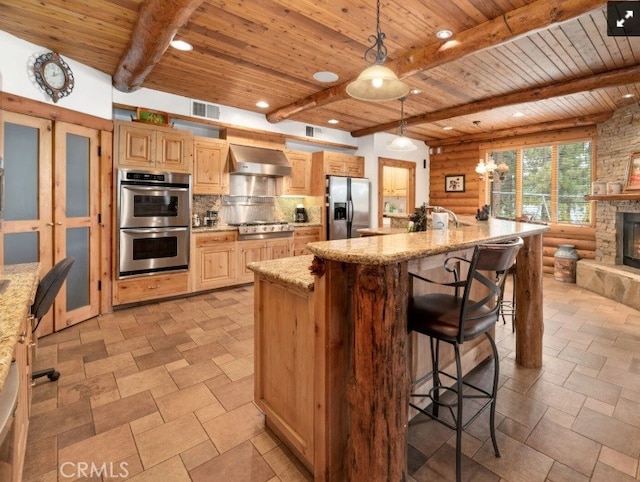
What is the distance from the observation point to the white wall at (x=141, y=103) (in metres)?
2.95

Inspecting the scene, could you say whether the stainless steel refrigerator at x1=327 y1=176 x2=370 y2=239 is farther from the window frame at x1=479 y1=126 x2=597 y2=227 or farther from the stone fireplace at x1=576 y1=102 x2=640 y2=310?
the stone fireplace at x1=576 y1=102 x2=640 y2=310

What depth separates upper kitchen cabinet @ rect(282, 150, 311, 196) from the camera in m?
5.80

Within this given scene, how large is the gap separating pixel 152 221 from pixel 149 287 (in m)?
0.85

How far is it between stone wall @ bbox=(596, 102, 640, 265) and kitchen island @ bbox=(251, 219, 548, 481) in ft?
15.9

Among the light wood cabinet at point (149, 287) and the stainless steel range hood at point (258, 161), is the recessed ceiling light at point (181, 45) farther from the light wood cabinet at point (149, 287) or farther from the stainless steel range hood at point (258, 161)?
the light wood cabinet at point (149, 287)

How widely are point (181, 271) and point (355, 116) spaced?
3702 mm

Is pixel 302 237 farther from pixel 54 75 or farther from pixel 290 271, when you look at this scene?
pixel 290 271

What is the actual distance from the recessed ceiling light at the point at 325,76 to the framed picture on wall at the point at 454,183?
15.0ft

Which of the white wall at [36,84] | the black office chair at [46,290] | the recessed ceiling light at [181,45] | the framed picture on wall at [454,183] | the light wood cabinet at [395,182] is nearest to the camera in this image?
the black office chair at [46,290]

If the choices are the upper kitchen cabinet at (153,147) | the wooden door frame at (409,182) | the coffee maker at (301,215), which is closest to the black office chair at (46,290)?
the upper kitchen cabinet at (153,147)

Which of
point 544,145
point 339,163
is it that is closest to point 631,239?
point 544,145

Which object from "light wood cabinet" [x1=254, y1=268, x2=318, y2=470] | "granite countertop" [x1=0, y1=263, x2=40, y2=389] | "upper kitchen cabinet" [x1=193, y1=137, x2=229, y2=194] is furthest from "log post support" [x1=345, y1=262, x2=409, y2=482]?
"upper kitchen cabinet" [x1=193, y1=137, x2=229, y2=194]

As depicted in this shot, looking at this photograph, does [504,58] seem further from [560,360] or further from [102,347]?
[102,347]

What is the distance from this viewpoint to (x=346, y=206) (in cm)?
620
